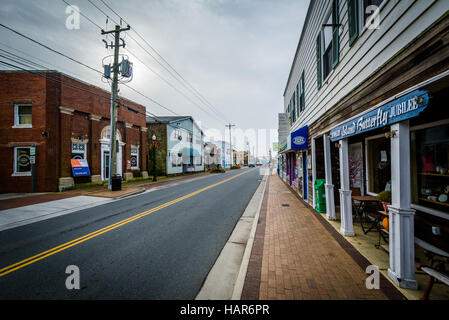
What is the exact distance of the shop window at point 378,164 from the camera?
6173mm

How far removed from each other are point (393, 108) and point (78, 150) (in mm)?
19180

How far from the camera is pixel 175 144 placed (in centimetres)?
3016

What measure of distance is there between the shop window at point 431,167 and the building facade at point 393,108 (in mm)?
20

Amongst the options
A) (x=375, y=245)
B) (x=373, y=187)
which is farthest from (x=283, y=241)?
(x=373, y=187)

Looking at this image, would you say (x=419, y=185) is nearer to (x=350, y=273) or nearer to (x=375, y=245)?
(x=375, y=245)

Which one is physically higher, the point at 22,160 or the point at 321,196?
the point at 22,160

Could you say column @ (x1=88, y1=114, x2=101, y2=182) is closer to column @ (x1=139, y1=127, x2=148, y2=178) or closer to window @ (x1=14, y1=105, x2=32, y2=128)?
window @ (x1=14, y1=105, x2=32, y2=128)

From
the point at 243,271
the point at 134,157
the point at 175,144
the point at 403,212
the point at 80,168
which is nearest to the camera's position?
the point at 403,212

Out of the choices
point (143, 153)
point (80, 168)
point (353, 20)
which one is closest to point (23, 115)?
point (80, 168)

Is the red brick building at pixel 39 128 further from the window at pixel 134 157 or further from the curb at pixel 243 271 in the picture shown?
the curb at pixel 243 271

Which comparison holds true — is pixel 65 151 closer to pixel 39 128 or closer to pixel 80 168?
pixel 80 168

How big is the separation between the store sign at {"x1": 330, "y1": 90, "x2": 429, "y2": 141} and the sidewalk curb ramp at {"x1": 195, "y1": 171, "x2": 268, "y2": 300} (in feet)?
11.5

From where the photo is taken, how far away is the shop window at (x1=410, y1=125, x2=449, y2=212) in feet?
13.2
